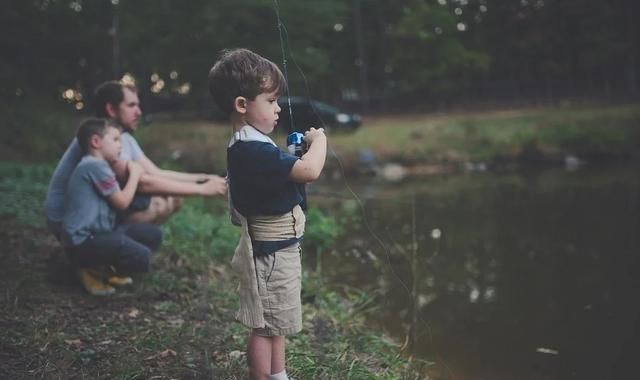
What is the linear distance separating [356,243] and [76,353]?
364 cm

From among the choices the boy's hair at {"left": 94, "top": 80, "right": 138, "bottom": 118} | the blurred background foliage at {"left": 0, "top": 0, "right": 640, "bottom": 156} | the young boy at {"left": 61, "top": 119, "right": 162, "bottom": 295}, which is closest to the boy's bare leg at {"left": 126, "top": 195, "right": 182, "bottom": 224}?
the young boy at {"left": 61, "top": 119, "right": 162, "bottom": 295}

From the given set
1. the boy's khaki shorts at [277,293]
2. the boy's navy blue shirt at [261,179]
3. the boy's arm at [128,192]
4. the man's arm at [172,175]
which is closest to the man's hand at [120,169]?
the boy's arm at [128,192]

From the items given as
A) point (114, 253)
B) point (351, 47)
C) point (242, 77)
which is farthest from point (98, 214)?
point (351, 47)

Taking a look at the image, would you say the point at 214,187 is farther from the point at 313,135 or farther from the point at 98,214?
the point at 313,135

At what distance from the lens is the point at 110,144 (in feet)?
11.8

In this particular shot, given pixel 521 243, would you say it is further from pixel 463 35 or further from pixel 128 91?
pixel 463 35

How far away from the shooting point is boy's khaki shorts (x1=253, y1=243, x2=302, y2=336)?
2.20m

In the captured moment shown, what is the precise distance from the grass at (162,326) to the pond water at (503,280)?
39 centimetres

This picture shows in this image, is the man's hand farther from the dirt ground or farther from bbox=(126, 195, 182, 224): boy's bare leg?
the dirt ground

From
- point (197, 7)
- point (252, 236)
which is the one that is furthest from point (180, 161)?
point (252, 236)

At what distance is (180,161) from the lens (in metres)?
15.0

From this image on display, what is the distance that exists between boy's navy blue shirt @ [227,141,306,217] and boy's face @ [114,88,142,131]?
207 cm

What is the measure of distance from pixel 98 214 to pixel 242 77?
182cm

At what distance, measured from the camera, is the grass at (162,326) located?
2.65 metres
